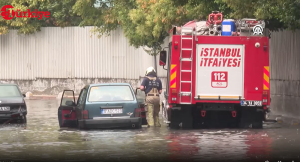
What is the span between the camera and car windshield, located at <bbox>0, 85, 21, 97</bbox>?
2330 centimetres

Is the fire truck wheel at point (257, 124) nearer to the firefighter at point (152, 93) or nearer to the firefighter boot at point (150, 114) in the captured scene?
the firefighter at point (152, 93)

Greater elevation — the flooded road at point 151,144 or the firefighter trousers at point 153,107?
the firefighter trousers at point 153,107

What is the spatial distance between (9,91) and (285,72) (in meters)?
8.75

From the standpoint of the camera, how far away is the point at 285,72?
23828mm

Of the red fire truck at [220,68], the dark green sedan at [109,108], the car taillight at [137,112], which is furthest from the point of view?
the car taillight at [137,112]

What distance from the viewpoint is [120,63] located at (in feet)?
134

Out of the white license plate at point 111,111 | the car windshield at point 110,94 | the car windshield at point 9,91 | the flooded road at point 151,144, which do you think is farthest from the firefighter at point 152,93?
the car windshield at point 9,91

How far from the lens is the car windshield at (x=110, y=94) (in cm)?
1900

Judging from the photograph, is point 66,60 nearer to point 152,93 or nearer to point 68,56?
point 68,56

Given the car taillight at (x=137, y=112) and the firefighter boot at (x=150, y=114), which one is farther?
the firefighter boot at (x=150, y=114)

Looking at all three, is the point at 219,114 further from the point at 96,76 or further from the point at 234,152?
the point at 96,76

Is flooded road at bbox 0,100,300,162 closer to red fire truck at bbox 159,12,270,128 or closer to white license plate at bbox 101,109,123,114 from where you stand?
white license plate at bbox 101,109,123,114

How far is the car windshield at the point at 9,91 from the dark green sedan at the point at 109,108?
14.9 feet

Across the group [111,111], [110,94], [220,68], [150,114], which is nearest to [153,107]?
[150,114]
